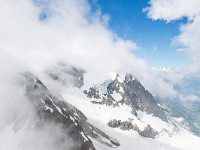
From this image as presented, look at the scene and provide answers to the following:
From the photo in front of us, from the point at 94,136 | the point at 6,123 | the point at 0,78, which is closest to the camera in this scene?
the point at 6,123

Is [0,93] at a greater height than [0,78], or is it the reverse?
[0,78]

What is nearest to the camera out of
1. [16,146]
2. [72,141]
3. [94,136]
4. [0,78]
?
[16,146]

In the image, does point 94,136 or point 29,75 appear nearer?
point 29,75

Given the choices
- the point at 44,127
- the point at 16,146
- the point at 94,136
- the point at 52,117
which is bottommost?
the point at 16,146

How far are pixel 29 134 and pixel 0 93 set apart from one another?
3693 cm

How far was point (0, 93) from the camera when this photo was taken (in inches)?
4702

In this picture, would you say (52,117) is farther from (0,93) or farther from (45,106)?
(0,93)

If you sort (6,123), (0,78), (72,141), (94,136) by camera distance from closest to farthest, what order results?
1. (6,123)
2. (72,141)
3. (0,78)
4. (94,136)

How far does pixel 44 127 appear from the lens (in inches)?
4326

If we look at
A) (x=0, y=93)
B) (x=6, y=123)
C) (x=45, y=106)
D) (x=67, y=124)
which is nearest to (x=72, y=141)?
(x=67, y=124)

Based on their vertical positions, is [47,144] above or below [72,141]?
below

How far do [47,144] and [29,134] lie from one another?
39.9ft

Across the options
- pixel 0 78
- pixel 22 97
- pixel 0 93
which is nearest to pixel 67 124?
pixel 22 97

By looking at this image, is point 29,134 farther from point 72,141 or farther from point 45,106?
point 72,141
